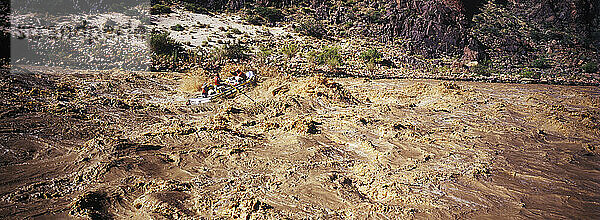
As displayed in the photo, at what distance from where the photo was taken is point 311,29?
23406 mm

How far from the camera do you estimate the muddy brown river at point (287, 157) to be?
4.09 m

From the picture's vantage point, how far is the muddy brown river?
4.09 metres

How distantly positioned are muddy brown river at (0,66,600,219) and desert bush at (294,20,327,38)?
47.1 feet

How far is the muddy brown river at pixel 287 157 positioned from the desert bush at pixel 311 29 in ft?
47.1

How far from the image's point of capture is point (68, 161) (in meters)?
5.11

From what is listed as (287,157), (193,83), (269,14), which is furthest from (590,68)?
(193,83)

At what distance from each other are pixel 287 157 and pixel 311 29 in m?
19.1

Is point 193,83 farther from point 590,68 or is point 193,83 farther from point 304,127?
point 590,68

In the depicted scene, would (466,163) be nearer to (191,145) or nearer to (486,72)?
(191,145)

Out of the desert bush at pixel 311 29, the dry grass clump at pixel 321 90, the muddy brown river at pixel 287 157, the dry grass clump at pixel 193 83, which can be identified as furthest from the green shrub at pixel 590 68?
the dry grass clump at pixel 193 83

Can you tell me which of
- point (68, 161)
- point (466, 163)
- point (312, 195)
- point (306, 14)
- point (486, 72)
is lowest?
point (68, 161)

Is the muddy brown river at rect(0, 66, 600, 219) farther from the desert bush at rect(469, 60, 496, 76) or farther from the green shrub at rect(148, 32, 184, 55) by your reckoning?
the desert bush at rect(469, 60, 496, 76)

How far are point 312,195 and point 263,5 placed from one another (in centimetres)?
2683

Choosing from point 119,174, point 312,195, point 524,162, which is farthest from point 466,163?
point 119,174
